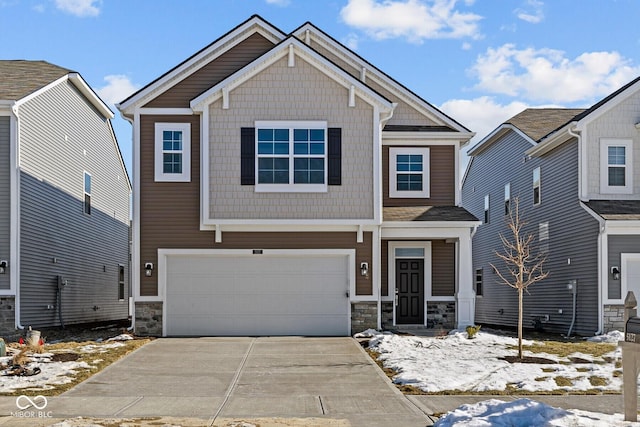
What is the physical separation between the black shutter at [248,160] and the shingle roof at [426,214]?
12.4ft

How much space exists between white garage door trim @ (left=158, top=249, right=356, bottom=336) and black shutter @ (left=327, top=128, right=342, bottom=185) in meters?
1.88

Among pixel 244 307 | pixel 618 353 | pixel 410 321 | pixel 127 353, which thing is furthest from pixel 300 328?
pixel 618 353

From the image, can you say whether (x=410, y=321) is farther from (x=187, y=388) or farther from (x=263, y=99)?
(x=187, y=388)

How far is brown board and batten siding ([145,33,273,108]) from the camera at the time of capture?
Result: 2127 cm

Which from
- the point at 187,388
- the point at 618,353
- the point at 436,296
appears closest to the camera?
the point at 187,388

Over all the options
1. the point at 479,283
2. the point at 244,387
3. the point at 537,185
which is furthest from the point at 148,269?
the point at 479,283

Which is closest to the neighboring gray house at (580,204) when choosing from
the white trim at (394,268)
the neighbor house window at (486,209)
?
the neighbor house window at (486,209)

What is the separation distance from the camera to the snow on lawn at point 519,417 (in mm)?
8969

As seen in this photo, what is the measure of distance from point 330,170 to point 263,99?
98.7 inches

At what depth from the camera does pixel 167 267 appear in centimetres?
2094

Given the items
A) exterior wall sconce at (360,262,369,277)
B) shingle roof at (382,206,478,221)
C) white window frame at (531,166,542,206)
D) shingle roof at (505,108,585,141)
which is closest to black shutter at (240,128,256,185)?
exterior wall sconce at (360,262,369,277)

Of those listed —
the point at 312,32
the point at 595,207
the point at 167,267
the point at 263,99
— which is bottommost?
the point at 167,267

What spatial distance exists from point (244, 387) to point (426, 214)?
34.1ft

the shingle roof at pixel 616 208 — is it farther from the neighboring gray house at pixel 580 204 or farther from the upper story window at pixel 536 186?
the upper story window at pixel 536 186
